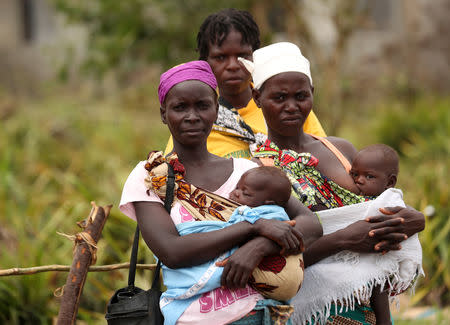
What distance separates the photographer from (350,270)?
2475 mm

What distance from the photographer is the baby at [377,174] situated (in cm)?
256

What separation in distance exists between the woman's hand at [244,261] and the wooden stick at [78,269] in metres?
1.12

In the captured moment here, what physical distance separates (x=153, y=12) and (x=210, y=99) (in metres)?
7.05

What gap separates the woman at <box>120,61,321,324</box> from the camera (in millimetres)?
2178

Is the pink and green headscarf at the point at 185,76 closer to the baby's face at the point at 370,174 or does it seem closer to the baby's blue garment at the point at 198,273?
the baby's blue garment at the point at 198,273

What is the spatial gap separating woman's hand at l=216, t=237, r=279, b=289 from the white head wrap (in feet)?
2.77

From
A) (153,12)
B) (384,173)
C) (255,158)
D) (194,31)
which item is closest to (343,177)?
(384,173)

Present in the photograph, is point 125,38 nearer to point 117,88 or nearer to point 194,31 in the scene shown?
point 194,31

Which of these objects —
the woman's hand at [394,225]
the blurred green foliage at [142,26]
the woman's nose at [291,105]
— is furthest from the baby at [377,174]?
the blurred green foliage at [142,26]

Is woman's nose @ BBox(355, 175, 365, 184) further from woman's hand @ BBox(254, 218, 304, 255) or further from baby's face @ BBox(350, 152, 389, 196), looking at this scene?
woman's hand @ BBox(254, 218, 304, 255)

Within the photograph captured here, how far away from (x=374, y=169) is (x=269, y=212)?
0.61 metres

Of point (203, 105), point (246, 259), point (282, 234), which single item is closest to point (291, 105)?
point (203, 105)

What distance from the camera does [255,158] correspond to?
2.70 meters

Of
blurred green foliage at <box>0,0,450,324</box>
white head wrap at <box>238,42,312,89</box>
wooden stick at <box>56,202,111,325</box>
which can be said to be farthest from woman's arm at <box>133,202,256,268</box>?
blurred green foliage at <box>0,0,450,324</box>
